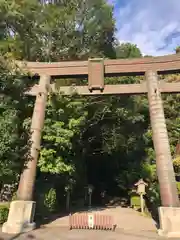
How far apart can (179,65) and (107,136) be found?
8.45 metres

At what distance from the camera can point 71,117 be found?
13.8 meters

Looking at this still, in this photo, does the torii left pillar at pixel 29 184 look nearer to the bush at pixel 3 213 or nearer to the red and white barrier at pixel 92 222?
the bush at pixel 3 213

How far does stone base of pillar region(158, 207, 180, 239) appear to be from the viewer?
938cm

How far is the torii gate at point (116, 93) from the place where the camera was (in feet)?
32.6

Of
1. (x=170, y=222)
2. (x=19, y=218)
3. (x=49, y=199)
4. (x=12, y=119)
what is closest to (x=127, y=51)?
(x=12, y=119)

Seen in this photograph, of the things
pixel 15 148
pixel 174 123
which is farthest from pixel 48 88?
pixel 174 123

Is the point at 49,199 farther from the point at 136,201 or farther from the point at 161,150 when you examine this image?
the point at 136,201

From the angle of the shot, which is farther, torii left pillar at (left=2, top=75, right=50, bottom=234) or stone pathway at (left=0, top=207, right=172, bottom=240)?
torii left pillar at (left=2, top=75, right=50, bottom=234)

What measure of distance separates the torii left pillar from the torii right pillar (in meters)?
5.37

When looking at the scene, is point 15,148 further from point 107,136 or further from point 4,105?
point 107,136

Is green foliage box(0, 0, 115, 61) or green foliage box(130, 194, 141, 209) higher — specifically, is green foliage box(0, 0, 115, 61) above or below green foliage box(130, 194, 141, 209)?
above

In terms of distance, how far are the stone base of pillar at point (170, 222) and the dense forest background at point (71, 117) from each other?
15.2 feet

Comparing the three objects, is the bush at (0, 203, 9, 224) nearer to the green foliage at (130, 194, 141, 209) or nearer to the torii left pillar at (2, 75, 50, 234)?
the torii left pillar at (2, 75, 50, 234)

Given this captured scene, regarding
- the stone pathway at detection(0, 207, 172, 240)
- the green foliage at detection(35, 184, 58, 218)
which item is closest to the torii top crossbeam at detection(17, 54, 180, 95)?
the green foliage at detection(35, 184, 58, 218)
